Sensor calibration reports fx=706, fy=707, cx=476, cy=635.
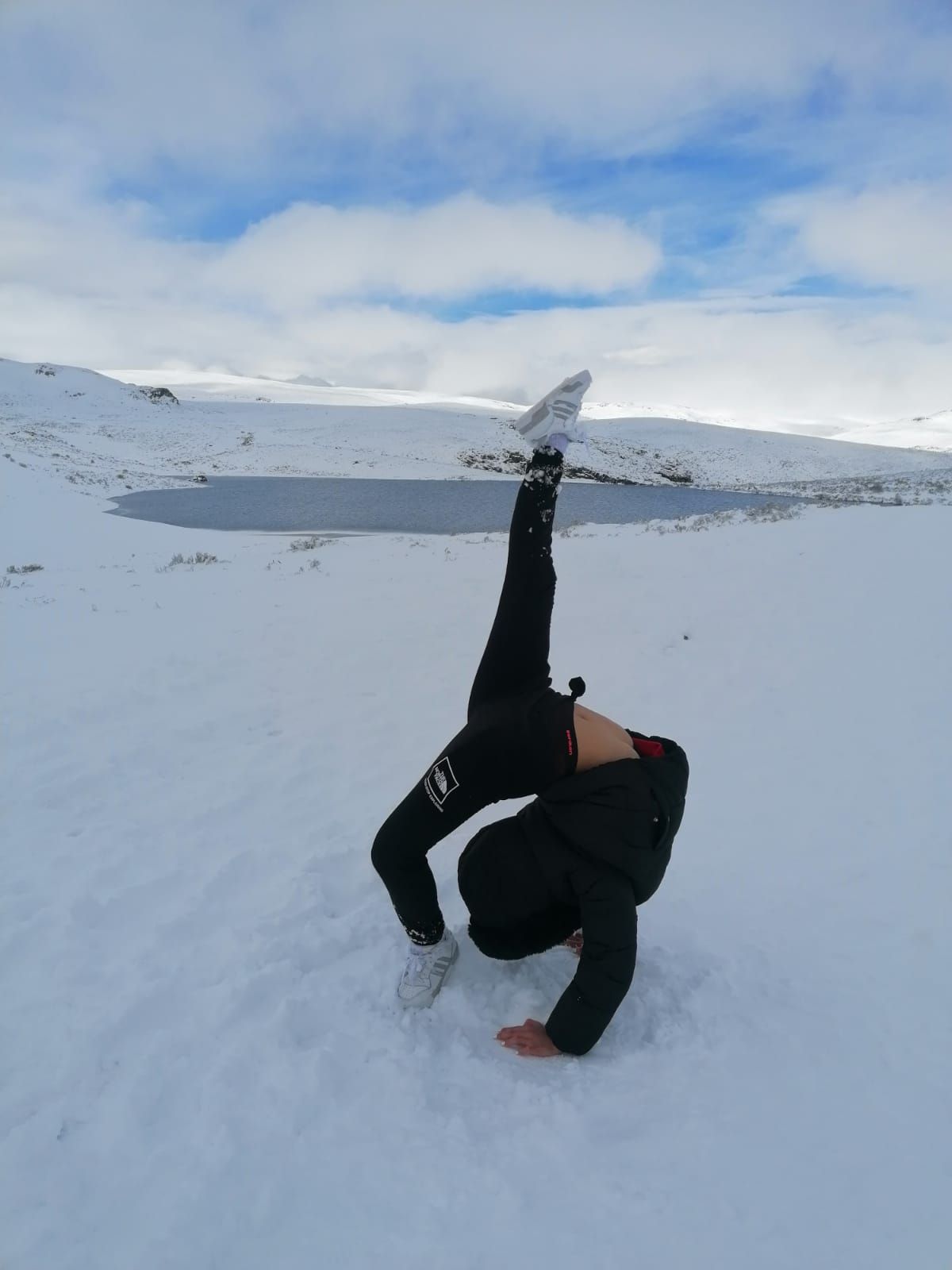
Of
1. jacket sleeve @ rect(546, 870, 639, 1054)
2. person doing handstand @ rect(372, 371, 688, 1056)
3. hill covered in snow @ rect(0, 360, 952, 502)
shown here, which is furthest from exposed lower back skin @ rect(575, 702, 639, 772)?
hill covered in snow @ rect(0, 360, 952, 502)

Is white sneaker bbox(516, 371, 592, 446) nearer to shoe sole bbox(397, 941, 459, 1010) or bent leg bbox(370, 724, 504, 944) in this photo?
bent leg bbox(370, 724, 504, 944)

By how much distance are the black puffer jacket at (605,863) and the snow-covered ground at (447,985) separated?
10.9 inches

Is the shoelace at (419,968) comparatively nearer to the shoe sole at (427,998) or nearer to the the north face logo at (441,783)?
the shoe sole at (427,998)

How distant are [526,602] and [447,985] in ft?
5.33

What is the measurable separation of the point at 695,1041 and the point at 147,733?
438 cm

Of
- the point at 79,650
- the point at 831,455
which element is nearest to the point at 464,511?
the point at 79,650

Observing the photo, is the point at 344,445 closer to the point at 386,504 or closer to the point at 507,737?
the point at 386,504

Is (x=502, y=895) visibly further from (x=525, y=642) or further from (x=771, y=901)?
(x=771, y=901)

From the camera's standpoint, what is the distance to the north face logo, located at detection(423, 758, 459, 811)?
2676mm

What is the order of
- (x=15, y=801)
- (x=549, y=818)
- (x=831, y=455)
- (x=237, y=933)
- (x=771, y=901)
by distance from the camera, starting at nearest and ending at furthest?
(x=549, y=818)
(x=237, y=933)
(x=771, y=901)
(x=15, y=801)
(x=831, y=455)

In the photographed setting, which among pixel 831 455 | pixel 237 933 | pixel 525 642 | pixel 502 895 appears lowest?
pixel 237 933

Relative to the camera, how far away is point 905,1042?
277 cm

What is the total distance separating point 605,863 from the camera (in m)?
2.54

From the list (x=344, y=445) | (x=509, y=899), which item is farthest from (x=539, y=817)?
(x=344, y=445)
